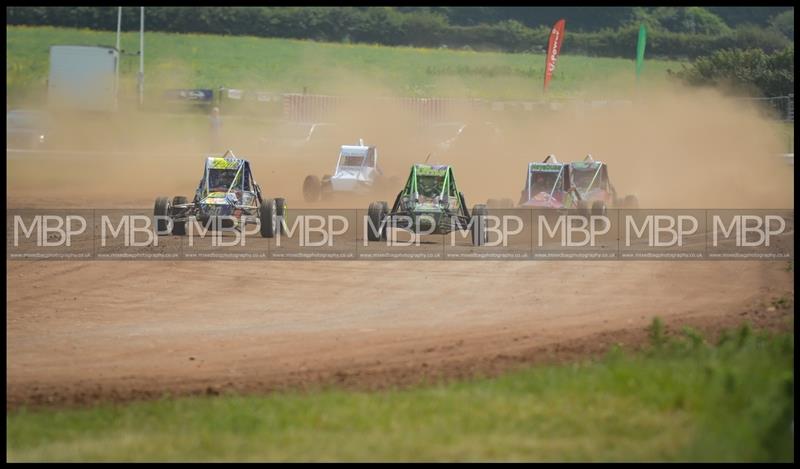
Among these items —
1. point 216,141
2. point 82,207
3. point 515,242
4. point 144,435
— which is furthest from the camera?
point 216,141

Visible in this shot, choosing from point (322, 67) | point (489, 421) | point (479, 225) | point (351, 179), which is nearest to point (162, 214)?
point (479, 225)

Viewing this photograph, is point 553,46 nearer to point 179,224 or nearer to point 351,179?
point 351,179

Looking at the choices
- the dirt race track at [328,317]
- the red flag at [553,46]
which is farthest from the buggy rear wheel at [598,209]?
the red flag at [553,46]

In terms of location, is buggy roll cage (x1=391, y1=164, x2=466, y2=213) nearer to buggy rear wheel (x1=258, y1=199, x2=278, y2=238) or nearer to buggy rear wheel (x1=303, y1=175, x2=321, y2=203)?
buggy rear wheel (x1=258, y1=199, x2=278, y2=238)

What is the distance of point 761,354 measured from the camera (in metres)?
10.0

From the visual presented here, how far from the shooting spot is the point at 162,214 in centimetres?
2109

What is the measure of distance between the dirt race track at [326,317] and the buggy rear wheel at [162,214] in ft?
Answer: 7.95

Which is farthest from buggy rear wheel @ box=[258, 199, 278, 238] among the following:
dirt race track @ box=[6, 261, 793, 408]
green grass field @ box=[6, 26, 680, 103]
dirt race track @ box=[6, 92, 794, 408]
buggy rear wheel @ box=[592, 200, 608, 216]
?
green grass field @ box=[6, 26, 680, 103]

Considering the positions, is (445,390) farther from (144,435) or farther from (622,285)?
(622,285)

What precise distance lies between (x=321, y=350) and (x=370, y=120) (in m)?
30.5

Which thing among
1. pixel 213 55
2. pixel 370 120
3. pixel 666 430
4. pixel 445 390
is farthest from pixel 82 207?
pixel 213 55

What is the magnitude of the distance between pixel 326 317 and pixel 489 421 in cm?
630

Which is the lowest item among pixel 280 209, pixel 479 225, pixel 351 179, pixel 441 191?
pixel 479 225

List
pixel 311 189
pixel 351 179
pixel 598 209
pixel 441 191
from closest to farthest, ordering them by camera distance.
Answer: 1. pixel 441 191
2. pixel 598 209
3. pixel 351 179
4. pixel 311 189
